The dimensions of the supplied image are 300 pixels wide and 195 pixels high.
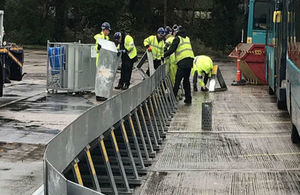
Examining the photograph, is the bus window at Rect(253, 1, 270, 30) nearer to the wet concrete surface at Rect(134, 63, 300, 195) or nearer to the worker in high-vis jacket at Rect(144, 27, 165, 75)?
the worker in high-vis jacket at Rect(144, 27, 165, 75)

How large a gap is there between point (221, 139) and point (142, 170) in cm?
336

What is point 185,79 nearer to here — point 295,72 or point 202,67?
point 202,67

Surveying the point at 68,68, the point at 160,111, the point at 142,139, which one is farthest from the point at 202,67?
the point at 142,139

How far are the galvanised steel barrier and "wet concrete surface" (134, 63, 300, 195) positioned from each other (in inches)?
11.5

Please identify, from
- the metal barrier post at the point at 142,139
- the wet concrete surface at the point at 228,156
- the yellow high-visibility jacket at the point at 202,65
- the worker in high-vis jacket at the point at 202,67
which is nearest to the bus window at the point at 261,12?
the worker in high-vis jacket at the point at 202,67

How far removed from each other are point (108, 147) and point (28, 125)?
17.8 ft

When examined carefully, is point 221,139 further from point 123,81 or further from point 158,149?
point 123,81

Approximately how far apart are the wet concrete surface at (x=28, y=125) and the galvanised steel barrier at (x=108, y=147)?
116cm

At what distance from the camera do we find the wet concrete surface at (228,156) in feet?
30.2

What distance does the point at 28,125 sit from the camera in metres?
14.1

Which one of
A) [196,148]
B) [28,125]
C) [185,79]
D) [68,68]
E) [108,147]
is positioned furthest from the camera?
[68,68]

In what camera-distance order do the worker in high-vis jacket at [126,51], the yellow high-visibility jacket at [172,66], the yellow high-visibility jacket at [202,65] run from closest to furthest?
the yellow high-visibility jacket at [172,66]
the yellow high-visibility jacket at [202,65]
the worker in high-vis jacket at [126,51]

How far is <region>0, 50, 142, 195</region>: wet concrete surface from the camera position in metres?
9.58

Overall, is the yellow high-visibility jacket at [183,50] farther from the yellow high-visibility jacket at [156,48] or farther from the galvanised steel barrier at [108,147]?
the galvanised steel barrier at [108,147]
